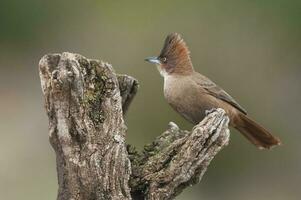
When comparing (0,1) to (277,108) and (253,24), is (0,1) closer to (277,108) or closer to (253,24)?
(253,24)

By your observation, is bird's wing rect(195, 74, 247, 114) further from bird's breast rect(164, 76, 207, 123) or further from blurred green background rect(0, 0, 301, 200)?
blurred green background rect(0, 0, 301, 200)

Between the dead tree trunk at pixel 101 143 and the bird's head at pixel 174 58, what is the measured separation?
1.95 m

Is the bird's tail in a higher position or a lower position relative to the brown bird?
lower

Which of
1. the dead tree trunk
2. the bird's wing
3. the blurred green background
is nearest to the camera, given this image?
the dead tree trunk

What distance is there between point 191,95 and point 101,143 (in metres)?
2.23

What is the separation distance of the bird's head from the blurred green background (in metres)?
3.46

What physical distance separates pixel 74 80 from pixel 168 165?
606 mm

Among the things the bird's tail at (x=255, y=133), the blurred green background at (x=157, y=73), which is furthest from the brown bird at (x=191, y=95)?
the blurred green background at (x=157, y=73)

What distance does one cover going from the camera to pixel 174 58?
7402mm

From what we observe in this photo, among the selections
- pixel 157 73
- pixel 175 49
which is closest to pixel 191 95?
pixel 175 49

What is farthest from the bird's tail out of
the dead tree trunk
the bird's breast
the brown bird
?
the dead tree trunk

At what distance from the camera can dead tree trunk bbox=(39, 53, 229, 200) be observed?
5.12m

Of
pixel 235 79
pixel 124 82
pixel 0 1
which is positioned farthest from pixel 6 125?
pixel 124 82

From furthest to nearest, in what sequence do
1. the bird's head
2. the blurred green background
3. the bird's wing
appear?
the blurred green background → the bird's wing → the bird's head
